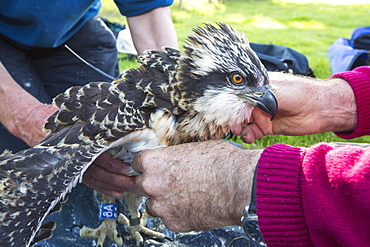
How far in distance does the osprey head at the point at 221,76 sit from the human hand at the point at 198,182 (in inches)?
13.7

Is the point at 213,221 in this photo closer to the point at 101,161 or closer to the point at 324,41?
the point at 101,161

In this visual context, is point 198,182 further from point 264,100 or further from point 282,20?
point 282,20

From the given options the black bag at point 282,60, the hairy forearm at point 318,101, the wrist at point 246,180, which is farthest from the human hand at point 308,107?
the black bag at point 282,60

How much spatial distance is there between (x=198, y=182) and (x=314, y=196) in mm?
795

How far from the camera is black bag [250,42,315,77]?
6359mm

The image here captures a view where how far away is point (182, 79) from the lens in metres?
2.72

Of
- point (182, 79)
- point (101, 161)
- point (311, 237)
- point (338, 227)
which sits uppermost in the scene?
point (182, 79)

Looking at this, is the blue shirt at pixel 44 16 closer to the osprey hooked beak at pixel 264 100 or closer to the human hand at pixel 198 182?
the osprey hooked beak at pixel 264 100

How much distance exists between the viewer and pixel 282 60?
6.84 metres

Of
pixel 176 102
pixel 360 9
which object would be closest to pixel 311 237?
pixel 176 102

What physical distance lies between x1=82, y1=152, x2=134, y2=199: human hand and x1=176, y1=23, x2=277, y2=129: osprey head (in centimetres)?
94

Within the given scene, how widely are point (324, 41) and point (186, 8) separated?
8.12 metres

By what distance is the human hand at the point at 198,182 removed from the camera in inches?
87.4

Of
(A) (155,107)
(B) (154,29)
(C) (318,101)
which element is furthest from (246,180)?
(B) (154,29)
